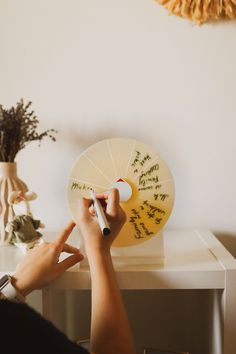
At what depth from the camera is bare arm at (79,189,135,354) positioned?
1.97 ft

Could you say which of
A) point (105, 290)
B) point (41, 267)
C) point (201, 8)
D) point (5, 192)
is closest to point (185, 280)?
point (105, 290)

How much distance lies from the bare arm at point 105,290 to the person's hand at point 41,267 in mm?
57

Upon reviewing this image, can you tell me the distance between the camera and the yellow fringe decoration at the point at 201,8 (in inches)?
37.6

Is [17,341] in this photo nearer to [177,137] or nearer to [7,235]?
[7,235]

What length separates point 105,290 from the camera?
0.64 meters

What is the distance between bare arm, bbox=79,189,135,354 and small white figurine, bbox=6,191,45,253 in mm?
175

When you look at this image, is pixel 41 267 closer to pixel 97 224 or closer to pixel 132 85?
pixel 97 224

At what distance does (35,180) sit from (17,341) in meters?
0.72

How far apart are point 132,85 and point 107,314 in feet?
2.13

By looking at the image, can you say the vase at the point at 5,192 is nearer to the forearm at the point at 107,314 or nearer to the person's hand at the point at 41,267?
the person's hand at the point at 41,267

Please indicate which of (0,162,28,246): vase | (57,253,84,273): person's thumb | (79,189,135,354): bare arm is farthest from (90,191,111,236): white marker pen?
(0,162,28,246): vase

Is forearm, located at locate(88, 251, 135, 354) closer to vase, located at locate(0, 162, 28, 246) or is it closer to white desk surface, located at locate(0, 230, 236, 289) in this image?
white desk surface, located at locate(0, 230, 236, 289)

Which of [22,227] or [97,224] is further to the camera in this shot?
[22,227]

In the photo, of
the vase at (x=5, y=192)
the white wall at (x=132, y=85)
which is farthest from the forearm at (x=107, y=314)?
the white wall at (x=132, y=85)
